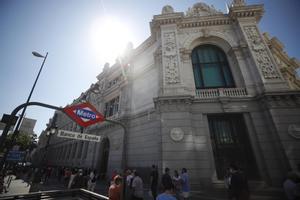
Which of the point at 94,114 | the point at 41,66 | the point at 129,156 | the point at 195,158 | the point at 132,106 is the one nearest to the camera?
the point at 94,114

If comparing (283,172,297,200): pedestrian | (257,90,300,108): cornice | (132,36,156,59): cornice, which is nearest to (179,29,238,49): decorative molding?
(132,36,156,59): cornice

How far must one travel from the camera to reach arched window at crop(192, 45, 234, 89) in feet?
42.3

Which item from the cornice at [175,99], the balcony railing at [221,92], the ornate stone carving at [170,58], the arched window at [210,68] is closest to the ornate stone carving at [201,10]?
the arched window at [210,68]

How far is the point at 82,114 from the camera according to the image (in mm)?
5465

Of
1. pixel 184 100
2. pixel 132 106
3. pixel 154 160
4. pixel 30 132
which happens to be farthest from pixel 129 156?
pixel 30 132

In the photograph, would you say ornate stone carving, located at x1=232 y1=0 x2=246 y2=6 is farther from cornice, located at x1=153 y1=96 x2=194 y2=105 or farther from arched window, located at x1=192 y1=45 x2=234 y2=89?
cornice, located at x1=153 y1=96 x2=194 y2=105

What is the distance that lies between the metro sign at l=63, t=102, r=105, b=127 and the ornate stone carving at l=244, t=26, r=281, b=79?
1308cm

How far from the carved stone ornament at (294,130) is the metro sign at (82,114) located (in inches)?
474

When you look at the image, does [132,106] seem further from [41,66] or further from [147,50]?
[41,66]

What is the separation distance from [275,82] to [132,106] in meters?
13.1

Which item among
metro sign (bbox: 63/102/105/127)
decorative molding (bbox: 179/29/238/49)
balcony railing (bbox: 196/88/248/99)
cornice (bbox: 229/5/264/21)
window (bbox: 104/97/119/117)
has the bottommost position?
metro sign (bbox: 63/102/105/127)

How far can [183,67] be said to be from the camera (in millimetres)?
13016

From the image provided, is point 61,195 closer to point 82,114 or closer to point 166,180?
point 82,114

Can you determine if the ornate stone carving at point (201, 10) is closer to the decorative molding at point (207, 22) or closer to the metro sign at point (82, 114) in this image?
the decorative molding at point (207, 22)
